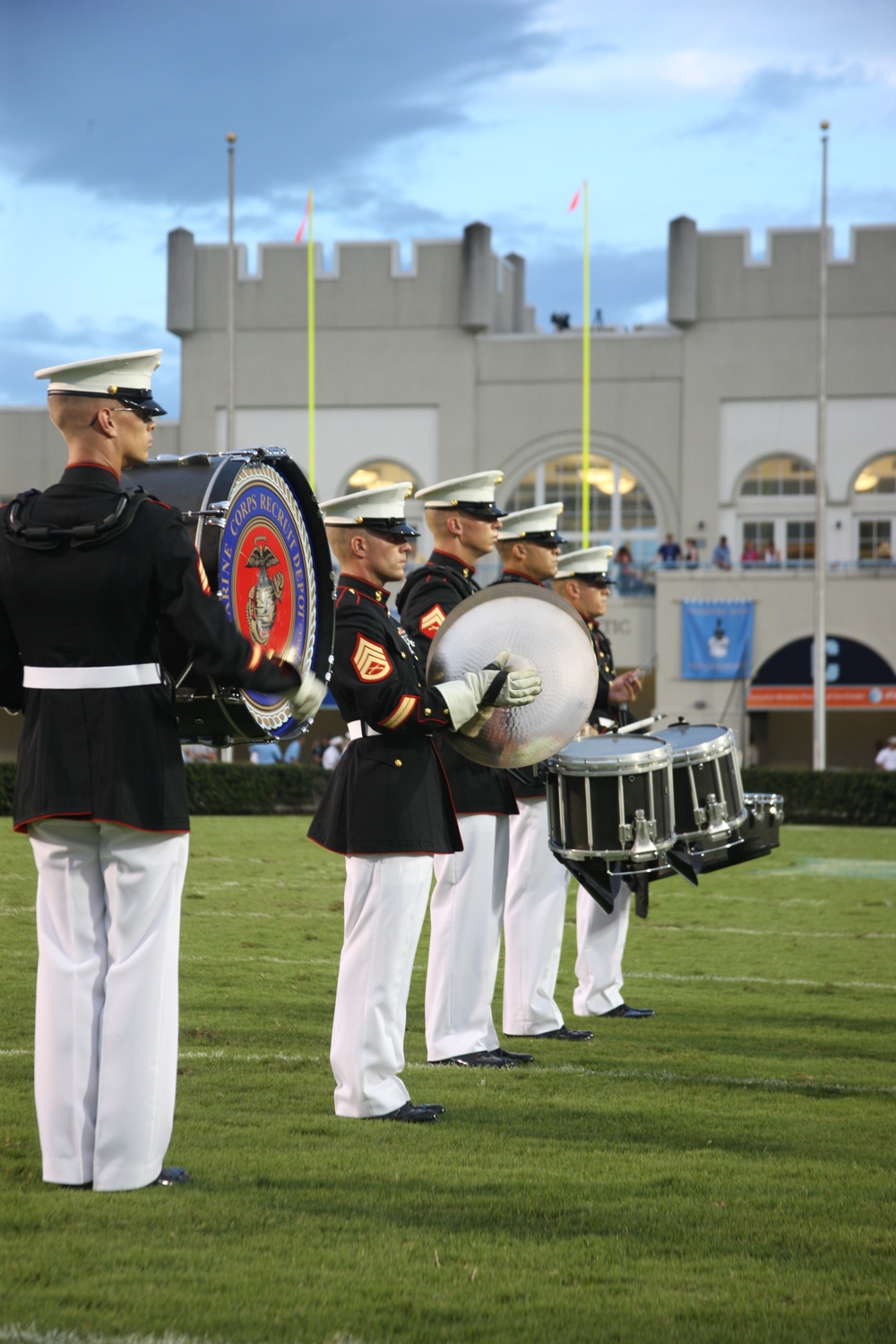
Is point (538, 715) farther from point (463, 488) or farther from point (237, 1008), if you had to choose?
point (237, 1008)

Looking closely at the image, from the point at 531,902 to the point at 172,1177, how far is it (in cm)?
296

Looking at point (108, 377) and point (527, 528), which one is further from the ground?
point (108, 377)

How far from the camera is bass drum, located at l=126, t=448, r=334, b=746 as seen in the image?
4.41 metres

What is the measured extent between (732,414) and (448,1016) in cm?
3618

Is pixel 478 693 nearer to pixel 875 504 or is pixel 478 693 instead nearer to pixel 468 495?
pixel 468 495

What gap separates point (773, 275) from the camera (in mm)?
40406

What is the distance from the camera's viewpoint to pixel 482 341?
42062mm

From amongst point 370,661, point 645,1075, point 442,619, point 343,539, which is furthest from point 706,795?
point 343,539

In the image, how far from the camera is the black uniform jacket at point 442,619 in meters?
6.43

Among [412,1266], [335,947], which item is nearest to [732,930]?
[335,947]

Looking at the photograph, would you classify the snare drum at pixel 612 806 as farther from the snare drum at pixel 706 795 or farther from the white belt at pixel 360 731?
the white belt at pixel 360 731

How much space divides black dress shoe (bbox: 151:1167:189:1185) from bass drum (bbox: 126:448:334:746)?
121 cm

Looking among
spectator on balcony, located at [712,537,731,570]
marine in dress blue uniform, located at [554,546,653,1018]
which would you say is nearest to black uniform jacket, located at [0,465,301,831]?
marine in dress blue uniform, located at [554,546,653,1018]

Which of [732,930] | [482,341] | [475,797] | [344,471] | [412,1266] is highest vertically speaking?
[482,341]
